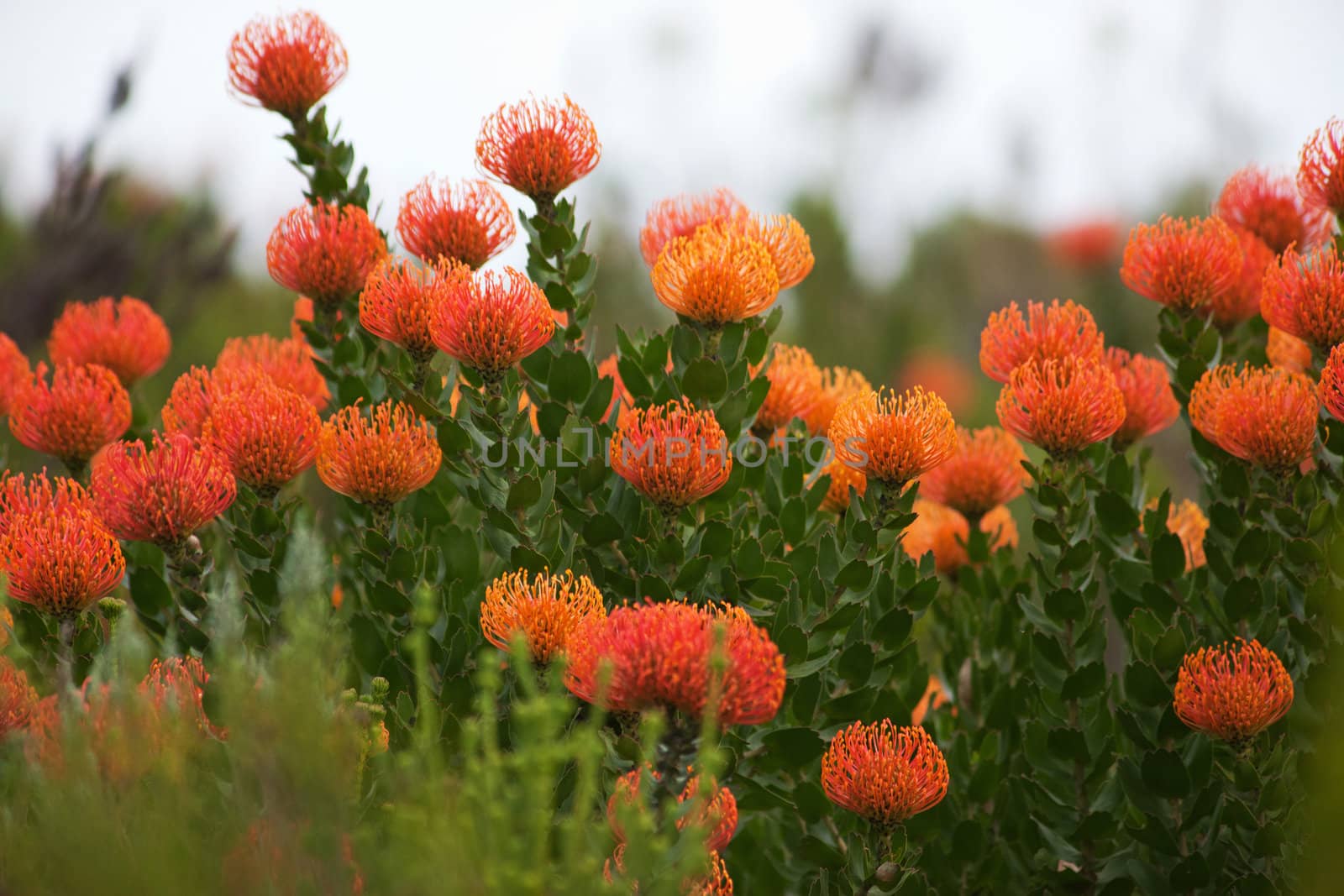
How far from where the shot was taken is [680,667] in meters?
1.47

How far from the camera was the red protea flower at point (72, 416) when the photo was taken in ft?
7.59

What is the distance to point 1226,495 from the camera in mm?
2195

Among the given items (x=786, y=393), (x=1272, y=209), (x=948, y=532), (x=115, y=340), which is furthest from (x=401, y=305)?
(x=1272, y=209)

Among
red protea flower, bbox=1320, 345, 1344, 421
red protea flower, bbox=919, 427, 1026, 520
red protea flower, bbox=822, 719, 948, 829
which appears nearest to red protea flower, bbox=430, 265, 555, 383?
red protea flower, bbox=822, 719, 948, 829

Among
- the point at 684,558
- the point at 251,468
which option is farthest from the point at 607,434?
the point at 251,468

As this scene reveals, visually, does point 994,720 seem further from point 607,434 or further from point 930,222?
point 930,222

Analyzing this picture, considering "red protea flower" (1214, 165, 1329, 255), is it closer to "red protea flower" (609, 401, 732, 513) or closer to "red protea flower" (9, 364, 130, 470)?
"red protea flower" (609, 401, 732, 513)

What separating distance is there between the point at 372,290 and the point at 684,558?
0.71 m

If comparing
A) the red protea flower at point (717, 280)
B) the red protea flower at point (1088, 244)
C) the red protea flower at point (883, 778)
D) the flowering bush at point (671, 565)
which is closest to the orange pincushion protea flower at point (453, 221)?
the flowering bush at point (671, 565)

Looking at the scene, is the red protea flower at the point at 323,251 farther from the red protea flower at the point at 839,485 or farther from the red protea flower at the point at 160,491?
the red protea flower at the point at 839,485

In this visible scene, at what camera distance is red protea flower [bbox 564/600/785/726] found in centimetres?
147

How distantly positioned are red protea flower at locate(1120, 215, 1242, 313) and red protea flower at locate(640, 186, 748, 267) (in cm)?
80

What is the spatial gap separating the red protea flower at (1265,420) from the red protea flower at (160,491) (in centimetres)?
173

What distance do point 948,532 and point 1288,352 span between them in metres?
0.83
